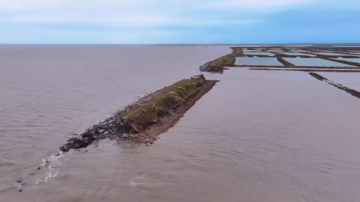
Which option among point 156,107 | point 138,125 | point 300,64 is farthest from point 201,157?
point 300,64

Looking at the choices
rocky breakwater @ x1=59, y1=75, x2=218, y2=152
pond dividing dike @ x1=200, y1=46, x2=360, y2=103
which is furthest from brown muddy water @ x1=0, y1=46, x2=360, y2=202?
pond dividing dike @ x1=200, y1=46, x2=360, y2=103

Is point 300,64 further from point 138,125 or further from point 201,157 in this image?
point 201,157

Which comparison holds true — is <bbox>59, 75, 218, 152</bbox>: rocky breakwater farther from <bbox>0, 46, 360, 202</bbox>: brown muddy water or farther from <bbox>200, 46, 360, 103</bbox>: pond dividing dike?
<bbox>200, 46, 360, 103</bbox>: pond dividing dike

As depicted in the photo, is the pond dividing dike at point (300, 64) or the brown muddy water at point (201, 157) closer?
the brown muddy water at point (201, 157)

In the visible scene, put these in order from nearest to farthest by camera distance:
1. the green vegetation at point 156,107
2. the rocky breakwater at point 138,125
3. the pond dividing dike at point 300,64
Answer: the rocky breakwater at point 138,125, the green vegetation at point 156,107, the pond dividing dike at point 300,64

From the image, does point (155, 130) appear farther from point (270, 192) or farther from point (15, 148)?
point (270, 192)

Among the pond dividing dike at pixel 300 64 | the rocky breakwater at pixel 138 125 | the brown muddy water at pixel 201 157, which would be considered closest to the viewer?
the brown muddy water at pixel 201 157

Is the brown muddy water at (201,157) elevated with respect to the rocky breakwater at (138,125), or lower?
lower

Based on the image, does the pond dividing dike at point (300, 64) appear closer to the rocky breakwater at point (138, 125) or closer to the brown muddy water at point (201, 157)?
the brown muddy water at point (201, 157)

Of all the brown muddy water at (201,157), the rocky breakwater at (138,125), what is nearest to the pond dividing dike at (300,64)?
the brown muddy water at (201,157)
